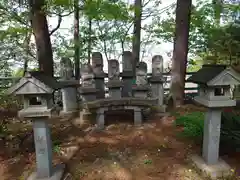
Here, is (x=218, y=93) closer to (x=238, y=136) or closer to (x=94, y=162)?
(x=238, y=136)

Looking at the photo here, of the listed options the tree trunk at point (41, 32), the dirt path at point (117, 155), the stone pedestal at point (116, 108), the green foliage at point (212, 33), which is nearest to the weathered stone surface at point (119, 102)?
the stone pedestal at point (116, 108)

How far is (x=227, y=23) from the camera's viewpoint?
6656mm

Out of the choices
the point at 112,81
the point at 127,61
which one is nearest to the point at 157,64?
the point at 127,61

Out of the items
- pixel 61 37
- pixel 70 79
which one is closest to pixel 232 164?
pixel 70 79

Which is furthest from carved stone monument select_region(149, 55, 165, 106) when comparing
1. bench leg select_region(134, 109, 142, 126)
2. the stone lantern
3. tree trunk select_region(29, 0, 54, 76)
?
tree trunk select_region(29, 0, 54, 76)

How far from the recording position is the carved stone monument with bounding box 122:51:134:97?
483 centimetres

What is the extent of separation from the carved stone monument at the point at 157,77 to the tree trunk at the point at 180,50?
823mm

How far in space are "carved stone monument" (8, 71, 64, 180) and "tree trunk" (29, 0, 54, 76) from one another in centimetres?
241

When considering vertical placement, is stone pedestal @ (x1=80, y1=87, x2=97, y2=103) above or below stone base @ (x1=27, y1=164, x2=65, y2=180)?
above

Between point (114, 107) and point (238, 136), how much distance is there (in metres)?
2.58

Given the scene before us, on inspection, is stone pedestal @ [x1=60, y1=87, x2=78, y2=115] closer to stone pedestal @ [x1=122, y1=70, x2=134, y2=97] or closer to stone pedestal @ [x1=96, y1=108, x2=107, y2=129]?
stone pedestal @ [x1=96, y1=108, x2=107, y2=129]

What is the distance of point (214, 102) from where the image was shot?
7.73ft

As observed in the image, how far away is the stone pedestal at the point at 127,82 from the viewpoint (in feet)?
16.1

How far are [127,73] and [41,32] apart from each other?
273 cm
